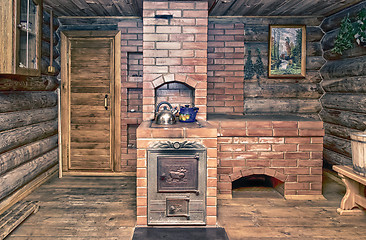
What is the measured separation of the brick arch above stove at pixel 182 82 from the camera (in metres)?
3.20

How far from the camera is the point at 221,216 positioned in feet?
9.41

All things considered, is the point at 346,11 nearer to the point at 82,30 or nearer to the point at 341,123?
the point at 341,123

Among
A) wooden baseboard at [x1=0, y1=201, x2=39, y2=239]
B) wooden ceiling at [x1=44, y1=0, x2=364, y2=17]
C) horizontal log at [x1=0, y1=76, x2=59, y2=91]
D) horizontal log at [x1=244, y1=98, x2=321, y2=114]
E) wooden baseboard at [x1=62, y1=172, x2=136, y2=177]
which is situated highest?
wooden ceiling at [x1=44, y1=0, x2=364, y2=17]

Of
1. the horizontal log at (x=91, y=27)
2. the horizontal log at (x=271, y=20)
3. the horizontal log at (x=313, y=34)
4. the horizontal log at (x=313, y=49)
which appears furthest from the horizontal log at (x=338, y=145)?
the horizontal log at (x=91, y=27)

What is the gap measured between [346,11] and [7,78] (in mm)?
4242

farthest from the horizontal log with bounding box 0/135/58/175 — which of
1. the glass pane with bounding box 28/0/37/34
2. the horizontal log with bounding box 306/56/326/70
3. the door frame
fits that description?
the horizontal log with bounding box 306/56/326/70

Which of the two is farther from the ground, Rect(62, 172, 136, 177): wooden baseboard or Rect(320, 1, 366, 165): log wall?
Rect(320, 1, 366, 165): log wall

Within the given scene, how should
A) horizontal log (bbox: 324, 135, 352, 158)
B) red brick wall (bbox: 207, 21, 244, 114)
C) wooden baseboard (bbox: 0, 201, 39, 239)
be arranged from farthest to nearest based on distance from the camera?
red brick wall (bbox: 207, 21, 244, 114)
horizontal log (bbox: 324, 135, 352, 158)
wooden baseboard (bbox: 0, 201, 39, 239)

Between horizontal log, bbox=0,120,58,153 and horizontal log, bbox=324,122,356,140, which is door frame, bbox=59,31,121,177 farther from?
horizontal log, bbox=324,122,356,140

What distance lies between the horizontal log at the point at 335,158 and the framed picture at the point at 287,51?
1239mm

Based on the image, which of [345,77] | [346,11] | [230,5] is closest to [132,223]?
[230,5]

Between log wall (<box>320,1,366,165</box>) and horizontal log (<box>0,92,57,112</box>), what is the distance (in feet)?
13.4

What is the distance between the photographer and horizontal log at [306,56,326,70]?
4.31m

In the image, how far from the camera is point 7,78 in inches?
116
